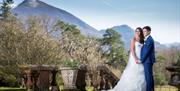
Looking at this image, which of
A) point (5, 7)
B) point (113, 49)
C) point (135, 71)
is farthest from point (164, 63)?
point (135, 71)

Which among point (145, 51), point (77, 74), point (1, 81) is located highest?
point (145, 51)

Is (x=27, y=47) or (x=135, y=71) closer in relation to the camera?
(x=135, y=71)

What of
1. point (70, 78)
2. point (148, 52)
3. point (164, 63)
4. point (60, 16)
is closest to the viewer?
point (148, 52)

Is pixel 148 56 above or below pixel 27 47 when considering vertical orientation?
above

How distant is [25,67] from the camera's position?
36.0 feet

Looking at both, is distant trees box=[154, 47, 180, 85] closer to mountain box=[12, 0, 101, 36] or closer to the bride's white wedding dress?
mountain box=[12, 0, 101, 36]

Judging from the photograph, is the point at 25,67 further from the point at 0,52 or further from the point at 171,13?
the point at 0,52

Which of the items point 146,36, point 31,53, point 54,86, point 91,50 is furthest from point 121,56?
point 146,36

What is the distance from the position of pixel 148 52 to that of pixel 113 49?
64.3 feet

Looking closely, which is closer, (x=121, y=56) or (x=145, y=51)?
(x=145, y=51)

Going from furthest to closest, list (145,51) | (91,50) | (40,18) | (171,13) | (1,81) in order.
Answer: (40,18), (1,81), (171,13), (91,50), (145,51)

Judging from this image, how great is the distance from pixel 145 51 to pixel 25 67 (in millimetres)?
3926

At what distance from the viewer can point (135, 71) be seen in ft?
27.0

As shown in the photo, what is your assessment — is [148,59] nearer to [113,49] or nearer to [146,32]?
[146,32]
